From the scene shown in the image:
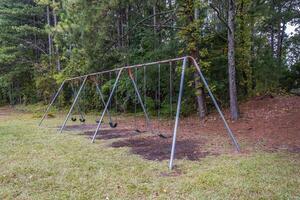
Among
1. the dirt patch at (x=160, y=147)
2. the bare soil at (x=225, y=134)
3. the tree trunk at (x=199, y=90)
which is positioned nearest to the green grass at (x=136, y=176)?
the dirt patch at (x=160, y=147)

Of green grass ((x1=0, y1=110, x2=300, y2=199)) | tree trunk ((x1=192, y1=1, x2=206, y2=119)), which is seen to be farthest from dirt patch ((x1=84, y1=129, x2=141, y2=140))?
tree trunk ((x1=192, y1=1, x2=206, y2=119))

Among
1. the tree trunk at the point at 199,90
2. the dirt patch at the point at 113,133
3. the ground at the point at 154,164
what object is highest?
the tree trunk at the point at 199,90

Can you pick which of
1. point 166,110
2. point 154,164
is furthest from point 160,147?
point 166,110

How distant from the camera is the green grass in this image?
3541mm

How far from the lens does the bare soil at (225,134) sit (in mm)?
5922

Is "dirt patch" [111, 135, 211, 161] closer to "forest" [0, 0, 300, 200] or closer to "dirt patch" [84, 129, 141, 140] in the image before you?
"forest" [0, 0, 300, 200]

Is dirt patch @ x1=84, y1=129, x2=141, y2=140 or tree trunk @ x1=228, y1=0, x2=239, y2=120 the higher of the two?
tree trunk @ x1=228, y1=0, x2=239, y2=120

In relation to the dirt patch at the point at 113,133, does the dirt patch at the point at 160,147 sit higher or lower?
higher

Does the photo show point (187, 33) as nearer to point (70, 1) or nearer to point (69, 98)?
point (70, 1)

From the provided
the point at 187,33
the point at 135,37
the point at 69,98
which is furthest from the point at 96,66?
the point at 69,98

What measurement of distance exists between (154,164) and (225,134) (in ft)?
10.9

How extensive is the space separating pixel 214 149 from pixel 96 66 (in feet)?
24.4

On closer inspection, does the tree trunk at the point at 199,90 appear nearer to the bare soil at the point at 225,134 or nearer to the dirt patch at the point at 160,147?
the bare soil at the point at 225,134

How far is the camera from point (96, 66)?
12188 mm
